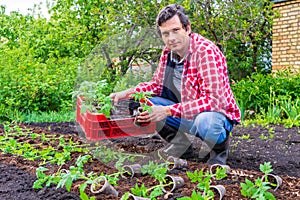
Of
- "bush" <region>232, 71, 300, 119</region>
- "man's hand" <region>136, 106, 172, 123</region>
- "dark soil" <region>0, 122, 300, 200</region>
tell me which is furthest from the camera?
"bush" <region>232, 71, 300, 119</region>

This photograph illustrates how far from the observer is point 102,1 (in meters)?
8.21

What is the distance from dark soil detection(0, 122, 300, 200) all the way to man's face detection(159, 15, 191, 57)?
0.84 m

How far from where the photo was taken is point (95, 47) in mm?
5180

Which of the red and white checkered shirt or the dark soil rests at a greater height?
the red and white checkered shirt

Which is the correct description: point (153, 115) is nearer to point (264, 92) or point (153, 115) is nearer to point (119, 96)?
point (119, 96)

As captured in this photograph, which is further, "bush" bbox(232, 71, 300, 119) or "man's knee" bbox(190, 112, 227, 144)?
"bush" bbox(232, 71, 300, 119)

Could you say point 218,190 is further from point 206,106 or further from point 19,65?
point 19,65

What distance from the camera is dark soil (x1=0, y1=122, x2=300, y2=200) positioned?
2.23m

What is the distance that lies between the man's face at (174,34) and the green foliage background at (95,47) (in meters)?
0.63

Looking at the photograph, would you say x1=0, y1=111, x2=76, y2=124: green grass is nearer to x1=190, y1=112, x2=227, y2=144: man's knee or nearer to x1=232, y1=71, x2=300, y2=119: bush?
x1=232, y1=71, x2=300, y2=119: bush

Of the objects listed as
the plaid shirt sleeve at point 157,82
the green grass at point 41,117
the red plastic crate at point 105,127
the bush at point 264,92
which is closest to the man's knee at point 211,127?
the red plastic crate at point 105,127

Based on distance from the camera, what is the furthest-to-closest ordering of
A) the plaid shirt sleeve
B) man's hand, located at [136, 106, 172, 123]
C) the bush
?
the bush < the plaid shirt sleeve < man's hand, located at [136, 106, 172, 123]

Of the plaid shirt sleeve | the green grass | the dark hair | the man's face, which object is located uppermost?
the dark hair

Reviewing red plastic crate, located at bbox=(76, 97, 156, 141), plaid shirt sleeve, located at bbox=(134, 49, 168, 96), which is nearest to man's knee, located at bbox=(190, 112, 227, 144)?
red plastic crate, located at bbox=(76, 97, 156, 141)
